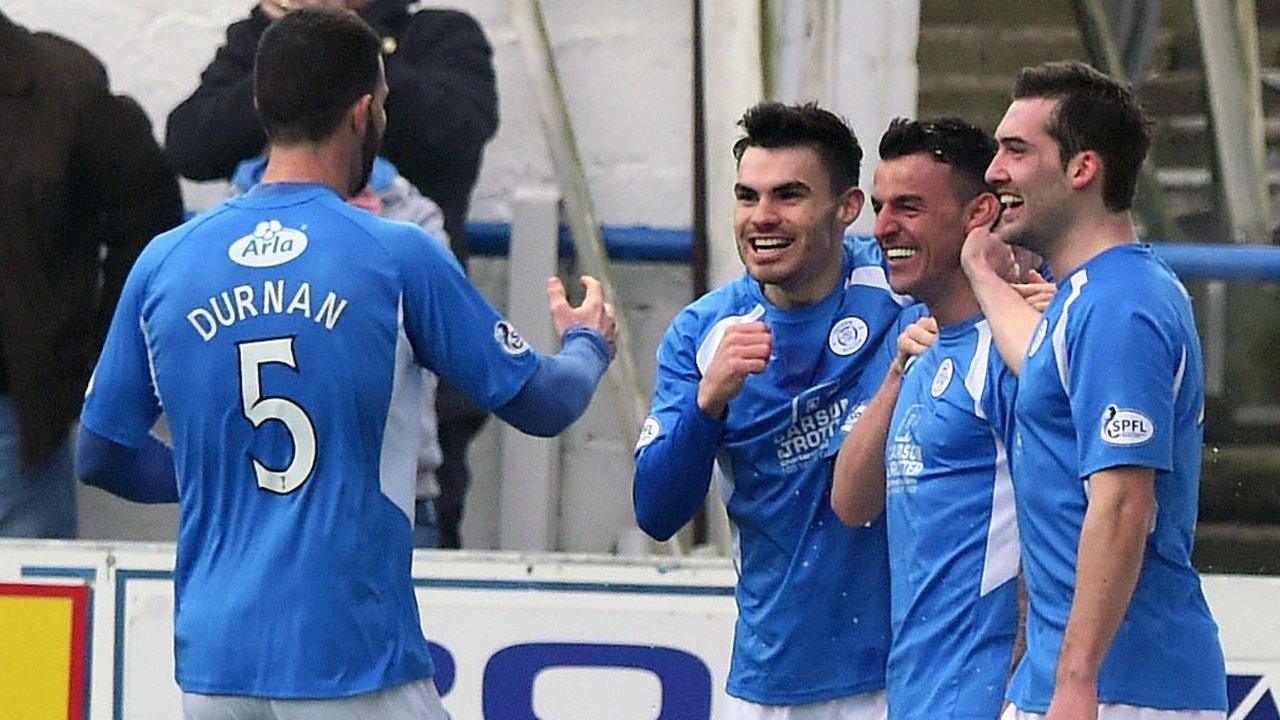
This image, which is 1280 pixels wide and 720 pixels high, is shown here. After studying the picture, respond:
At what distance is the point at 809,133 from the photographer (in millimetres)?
4332

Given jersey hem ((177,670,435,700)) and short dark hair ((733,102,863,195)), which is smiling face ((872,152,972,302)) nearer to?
short dark hair ((733,102,863,195))

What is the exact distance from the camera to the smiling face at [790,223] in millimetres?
4238

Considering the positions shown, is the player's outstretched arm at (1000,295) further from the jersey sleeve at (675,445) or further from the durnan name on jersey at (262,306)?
the durnan name on jersey at (262,306)

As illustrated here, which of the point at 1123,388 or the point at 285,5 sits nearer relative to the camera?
the point at 1123,388

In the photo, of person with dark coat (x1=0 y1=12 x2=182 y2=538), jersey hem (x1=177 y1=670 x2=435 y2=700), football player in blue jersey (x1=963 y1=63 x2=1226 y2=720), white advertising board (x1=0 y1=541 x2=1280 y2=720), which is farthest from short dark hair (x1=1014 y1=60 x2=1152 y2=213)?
person with dark coat (x1=0 y1=12 x2=182 y2=538)

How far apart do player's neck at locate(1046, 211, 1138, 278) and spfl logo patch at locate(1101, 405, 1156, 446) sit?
0.27m

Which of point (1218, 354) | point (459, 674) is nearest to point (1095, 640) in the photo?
point (1218, 354)

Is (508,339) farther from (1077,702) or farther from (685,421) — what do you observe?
(1077,702)

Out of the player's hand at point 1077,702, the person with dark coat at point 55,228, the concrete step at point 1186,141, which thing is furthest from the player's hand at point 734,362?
the concrete step at point 1186,141

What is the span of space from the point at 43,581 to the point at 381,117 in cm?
220

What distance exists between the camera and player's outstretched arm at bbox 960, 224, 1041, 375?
143 inches

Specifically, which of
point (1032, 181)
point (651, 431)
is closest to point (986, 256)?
point (1032, 181)

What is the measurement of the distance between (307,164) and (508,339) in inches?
16.7

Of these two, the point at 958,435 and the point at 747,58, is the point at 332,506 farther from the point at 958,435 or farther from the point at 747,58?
the point at 747,58
